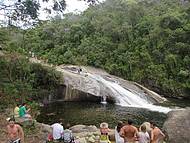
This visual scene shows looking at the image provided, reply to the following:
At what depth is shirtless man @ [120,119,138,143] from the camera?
1125cm

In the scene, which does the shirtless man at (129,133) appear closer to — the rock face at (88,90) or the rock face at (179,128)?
the rock face at (179,128)

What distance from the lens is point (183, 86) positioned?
3516 centimetres

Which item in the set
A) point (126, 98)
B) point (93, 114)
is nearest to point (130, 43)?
point (126, 98)

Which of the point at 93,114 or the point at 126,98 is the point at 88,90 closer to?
the point at 126,98

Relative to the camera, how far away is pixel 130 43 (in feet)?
140

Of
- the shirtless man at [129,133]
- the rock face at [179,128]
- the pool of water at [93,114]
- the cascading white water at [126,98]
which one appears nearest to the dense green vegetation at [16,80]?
the pool of water at [93,114]

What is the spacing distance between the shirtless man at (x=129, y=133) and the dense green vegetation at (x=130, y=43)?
→ 17240 mm

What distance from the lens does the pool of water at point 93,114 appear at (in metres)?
24.0

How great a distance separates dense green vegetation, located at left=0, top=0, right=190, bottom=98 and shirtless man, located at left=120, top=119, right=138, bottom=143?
679 inches

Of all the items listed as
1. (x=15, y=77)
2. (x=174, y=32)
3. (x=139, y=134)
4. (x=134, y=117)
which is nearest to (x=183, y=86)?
(x=174, y=32)

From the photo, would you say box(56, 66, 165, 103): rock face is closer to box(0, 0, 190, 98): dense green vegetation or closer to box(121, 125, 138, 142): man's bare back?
box(0, 0, 190, 98): dense green vegetation

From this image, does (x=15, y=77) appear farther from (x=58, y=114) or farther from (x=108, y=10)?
(x=108, y=10)

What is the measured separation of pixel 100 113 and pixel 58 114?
3162 mm

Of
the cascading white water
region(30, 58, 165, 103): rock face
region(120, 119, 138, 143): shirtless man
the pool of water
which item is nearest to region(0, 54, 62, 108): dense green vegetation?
the pool of water
